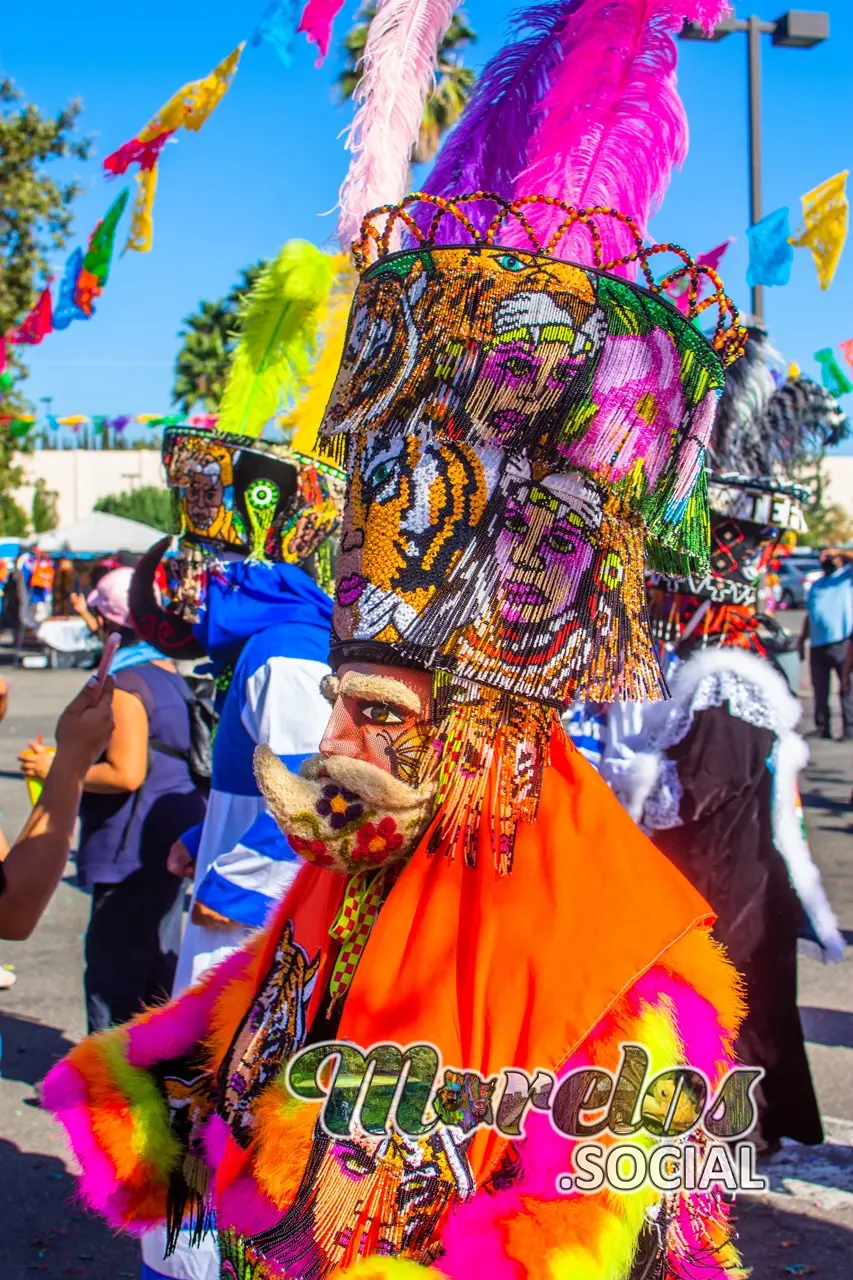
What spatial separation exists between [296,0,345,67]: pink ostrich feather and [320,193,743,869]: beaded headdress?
869 millimetres

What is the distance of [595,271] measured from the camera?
1.77 metres

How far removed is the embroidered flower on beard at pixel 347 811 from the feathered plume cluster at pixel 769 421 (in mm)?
3483

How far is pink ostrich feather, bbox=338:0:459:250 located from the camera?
2.21 meters

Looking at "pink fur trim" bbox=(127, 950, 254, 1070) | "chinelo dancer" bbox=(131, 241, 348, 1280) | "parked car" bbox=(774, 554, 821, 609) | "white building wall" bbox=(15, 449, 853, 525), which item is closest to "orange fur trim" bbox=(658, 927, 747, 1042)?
"pink fur trim" bbox=(127, 950, 254, 1070)

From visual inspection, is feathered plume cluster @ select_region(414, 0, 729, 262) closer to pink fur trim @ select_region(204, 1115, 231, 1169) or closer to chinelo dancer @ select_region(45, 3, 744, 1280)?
chinelo dancer @ select_region(45, 3, 744, 1280)

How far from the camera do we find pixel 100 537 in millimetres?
25562

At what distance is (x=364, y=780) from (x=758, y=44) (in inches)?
261

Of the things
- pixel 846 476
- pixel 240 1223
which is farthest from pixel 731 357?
pixel 846 476

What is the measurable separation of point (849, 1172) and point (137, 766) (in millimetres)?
2943

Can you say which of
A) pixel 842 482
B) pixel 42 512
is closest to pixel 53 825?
pixel 42 512

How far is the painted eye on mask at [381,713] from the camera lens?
1734mm

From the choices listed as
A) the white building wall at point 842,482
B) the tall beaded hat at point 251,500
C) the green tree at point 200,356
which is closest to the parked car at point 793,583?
the green tree at point 200,356

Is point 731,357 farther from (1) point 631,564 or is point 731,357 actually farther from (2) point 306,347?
(2) point 306,347

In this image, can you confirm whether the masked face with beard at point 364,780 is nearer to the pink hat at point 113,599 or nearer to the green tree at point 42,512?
the pink hat at point 113,599
